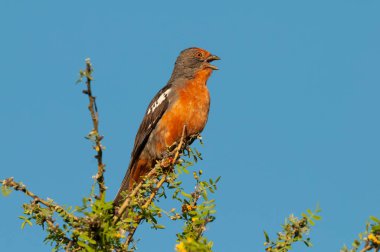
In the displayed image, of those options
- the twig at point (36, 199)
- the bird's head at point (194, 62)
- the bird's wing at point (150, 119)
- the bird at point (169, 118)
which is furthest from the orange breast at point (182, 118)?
the twig at point (36, 199)

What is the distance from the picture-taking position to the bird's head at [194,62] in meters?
9.09

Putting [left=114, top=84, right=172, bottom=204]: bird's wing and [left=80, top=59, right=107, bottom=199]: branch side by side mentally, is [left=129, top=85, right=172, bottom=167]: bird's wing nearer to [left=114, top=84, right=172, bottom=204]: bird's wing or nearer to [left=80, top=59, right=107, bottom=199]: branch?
[left=114, top=84, right=172, bottom=204]: bird's wing

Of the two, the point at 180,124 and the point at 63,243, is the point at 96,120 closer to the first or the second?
the point at 63,243

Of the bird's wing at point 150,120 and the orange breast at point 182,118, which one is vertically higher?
the bird's wing at point 150,120

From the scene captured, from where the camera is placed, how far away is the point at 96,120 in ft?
9.27

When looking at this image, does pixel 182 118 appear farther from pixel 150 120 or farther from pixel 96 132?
pixel 96 132

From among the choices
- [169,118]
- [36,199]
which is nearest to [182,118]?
[169,118]

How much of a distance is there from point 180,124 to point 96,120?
17.1ft

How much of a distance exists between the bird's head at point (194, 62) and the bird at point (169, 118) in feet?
0.05

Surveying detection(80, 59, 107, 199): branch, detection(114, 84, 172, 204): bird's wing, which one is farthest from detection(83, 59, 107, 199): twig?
detection(114, 84, 172, 204): bird's wing

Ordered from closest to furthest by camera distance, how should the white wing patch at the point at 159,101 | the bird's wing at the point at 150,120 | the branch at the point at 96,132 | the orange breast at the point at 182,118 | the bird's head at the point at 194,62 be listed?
1. the branch at the point at 96,132
2. the orange breast at the point at 182,118
3. the bird's wing at the point at 150,120
4. the white wing patch at the point at 159,101
5. the bird's head at the point at 194,62

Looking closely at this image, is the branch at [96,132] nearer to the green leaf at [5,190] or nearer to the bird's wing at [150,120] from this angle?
the green leaf at [5,190]

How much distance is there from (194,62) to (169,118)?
5.16 ft

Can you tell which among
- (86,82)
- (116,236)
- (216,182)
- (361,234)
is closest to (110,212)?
(116,236)
